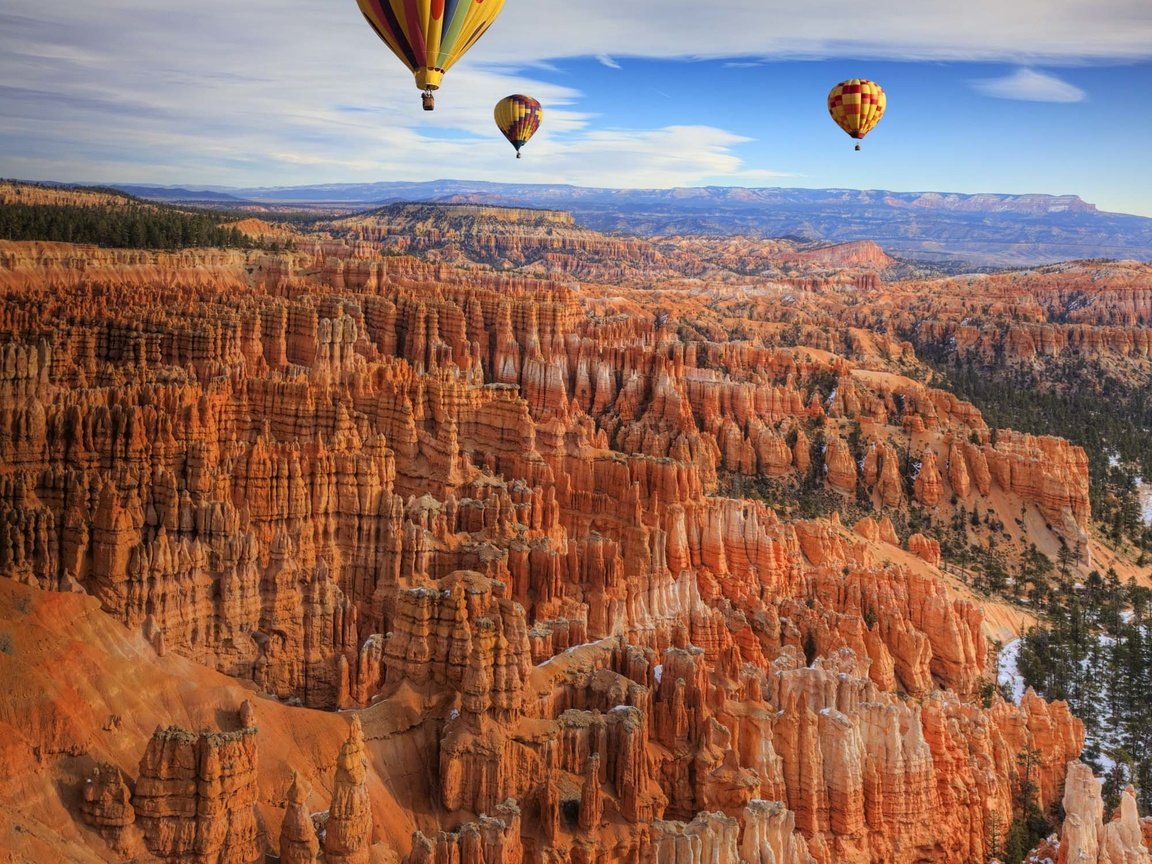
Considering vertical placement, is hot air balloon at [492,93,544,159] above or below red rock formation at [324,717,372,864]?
above

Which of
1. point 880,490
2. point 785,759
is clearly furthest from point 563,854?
point 880,490

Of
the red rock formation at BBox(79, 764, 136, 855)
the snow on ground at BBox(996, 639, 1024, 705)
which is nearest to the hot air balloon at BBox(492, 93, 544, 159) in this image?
the snow on ground at BBox(996, 639, 1024, 705)

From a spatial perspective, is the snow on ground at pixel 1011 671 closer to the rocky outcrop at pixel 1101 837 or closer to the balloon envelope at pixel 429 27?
the rocky outcrop at pixel 1101 837

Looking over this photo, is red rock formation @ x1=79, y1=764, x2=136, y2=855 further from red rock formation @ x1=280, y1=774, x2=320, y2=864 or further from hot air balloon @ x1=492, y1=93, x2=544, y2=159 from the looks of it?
hot air balloon @ x1=492, y1=93, x2=544, y2=159

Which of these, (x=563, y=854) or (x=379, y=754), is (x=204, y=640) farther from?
(x=563, y=854)

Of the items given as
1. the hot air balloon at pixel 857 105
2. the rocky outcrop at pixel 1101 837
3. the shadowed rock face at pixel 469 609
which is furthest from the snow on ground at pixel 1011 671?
the hot air balloon at pixel 857 105

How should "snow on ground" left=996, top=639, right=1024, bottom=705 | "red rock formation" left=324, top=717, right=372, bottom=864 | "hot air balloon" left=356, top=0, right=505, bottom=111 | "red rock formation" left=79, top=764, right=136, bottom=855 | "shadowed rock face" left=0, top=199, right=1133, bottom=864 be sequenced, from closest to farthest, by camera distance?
1. "red rock formation" left=79, top=764, right=136, bottom=855
2. "red rock formation" left=324, top=717, right=372, bottom=864
3. "shadowed rock face" left=0, top=199, right=1133, bottom=864
4. "hot air balloon" left=356, top=0, right=505, bottom=111
5. "snow on ground" left=996, top=639, right=1024, bottom=705
